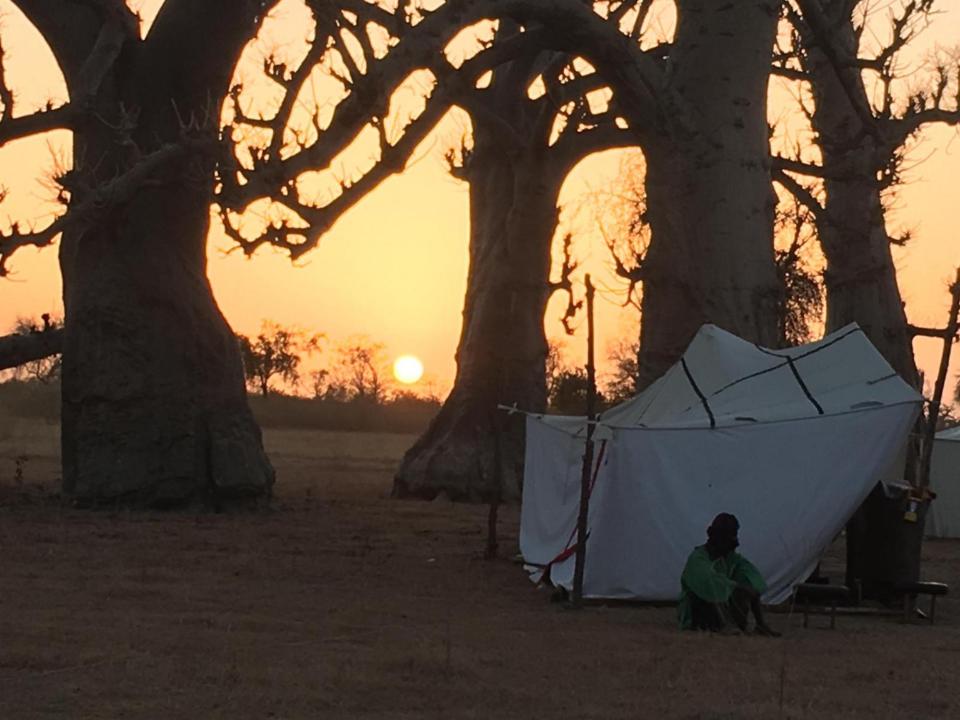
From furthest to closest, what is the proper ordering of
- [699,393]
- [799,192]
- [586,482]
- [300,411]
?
[300,411] < [799,192] < [699,393] < [586,482]

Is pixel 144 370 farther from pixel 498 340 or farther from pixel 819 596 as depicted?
pixel 819 596

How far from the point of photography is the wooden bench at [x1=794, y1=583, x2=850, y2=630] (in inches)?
435

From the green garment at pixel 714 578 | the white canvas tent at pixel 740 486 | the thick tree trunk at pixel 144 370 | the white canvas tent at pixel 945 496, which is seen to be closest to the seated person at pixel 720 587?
the green garment at pixel 714 578

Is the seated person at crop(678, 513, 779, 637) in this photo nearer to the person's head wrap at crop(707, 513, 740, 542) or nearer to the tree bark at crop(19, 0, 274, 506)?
the person's head wrap at crop(707, 513, 740, 542)

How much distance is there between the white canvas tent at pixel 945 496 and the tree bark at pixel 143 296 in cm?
1002

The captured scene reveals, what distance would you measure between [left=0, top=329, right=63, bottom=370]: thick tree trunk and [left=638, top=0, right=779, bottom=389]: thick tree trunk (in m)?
7.56

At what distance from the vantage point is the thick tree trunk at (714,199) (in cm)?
1608

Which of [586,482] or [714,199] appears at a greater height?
[714,199]

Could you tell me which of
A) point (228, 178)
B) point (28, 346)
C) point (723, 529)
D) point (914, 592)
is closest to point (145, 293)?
point (28, 346)

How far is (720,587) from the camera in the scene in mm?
10531

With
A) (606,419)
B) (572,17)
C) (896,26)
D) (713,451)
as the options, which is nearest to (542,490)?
(606,419)

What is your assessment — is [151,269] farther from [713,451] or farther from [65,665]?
[65,665]

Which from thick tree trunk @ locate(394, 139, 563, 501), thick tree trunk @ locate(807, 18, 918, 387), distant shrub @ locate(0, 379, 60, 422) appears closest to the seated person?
thick tree trunk @ locate(807, 18, 918, 387)

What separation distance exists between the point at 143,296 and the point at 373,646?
33.2ft
